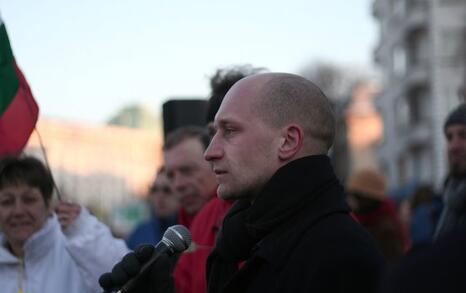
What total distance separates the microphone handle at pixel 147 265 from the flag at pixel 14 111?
1.77 m

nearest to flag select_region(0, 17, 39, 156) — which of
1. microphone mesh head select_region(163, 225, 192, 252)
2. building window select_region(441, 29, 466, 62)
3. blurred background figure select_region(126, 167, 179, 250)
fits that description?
microphone mesh head select_region(163, 225, 192, 252)

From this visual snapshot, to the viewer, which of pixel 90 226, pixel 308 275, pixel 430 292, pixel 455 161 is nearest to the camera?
pixel 430 292

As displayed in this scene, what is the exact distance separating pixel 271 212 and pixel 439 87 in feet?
154

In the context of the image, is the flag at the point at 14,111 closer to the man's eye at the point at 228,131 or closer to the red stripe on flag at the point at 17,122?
the red stripe on flag at the point at 17,122

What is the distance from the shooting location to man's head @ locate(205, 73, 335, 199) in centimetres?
312

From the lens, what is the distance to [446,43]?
161 ft

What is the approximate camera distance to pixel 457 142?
5520 millimetres

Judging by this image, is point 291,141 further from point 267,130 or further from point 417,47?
point 417,47

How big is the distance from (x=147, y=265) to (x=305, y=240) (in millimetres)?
692

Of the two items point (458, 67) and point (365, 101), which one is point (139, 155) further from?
point (458, 67)

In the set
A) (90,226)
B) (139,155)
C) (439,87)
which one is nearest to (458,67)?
(439,87)

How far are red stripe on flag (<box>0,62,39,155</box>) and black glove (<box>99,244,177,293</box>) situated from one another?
5.99 ft

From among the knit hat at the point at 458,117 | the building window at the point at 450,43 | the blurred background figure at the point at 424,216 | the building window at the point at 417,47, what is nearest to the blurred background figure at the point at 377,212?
the blurred background figure at the point at 424,216

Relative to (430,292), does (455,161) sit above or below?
below
